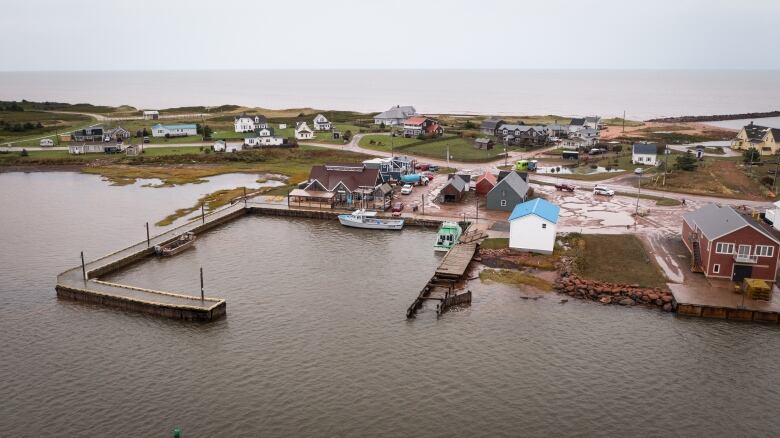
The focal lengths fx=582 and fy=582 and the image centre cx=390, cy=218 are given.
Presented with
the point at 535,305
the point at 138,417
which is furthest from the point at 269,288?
the point at 535,305

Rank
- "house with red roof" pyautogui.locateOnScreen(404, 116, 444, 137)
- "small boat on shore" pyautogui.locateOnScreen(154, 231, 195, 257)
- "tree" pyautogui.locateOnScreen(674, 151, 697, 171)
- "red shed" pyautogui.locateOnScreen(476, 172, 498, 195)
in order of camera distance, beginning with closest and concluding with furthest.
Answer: "small boat on shore" pyautogui.locateOnScreen(154, 231, 195, 257) < "red shed" pyautogui.locateOnScreen(476, 172, 498, 195) < "tree" pyautogui.locateOnScreen(674, 151, 697, 171) < "house with red roof" pyautogui.locateOnScreen(404, 116, 444, 137)

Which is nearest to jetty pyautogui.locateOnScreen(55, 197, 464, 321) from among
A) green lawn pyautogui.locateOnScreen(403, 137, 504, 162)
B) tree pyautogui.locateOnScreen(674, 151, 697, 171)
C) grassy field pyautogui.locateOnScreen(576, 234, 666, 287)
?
grassy field pyautogui.locateOnScreen(576, 234, 666, 287)

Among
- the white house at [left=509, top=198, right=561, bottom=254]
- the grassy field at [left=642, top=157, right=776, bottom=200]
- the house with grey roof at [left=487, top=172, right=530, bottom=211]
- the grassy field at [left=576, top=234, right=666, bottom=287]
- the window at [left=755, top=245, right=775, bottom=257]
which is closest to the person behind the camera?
the window at [left=755, top=245, right=775, bottom=257]

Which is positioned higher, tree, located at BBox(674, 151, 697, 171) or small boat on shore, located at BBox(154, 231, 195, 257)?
tree, located at BBox(674, 151, 697, 171)

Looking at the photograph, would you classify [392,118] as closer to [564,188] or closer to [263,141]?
[263,141]

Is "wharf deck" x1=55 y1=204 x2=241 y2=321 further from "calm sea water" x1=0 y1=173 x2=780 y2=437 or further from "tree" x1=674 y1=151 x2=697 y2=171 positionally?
"tree" x1=674 y1=151 x2=697 y2=171

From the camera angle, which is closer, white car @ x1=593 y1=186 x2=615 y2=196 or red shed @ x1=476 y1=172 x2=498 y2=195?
red shed @ x1=476 y1=172 x2=498 y2=195
